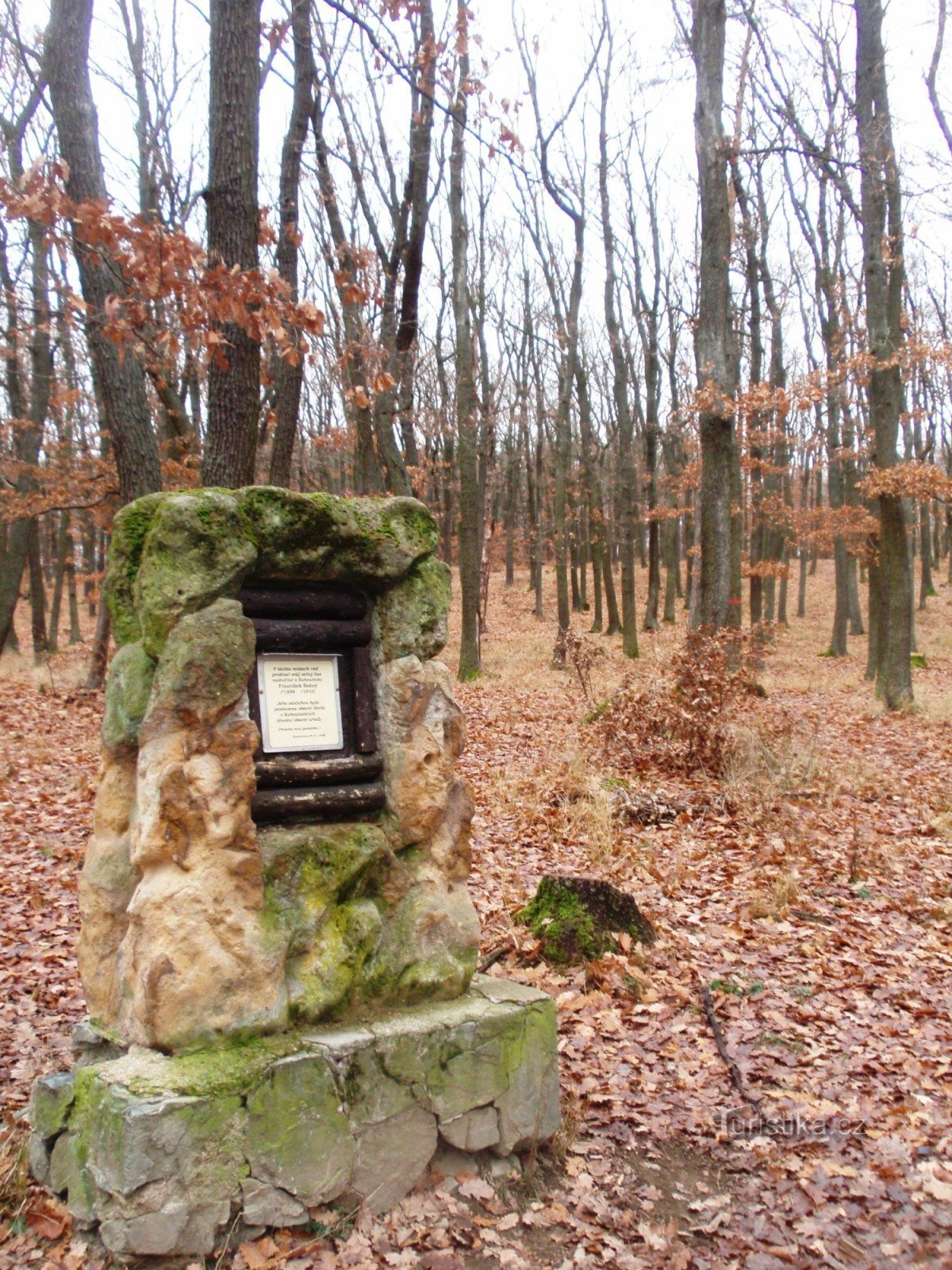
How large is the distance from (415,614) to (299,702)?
0.64m

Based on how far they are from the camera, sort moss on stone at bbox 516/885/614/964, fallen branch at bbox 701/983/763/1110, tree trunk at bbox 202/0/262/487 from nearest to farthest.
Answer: fallen branch at bbox 701/983/763/1110 < moss on stone at bbox 516/885/614/964 < tree trunk at bbox 202/0/262/487

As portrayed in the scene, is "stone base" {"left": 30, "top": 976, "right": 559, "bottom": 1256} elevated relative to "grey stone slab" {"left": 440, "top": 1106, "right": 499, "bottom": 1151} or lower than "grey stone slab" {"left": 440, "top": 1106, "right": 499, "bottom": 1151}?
elevated

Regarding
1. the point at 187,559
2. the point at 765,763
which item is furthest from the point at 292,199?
the point at 187,559

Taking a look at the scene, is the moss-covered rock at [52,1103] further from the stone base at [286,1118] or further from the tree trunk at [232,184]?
the tree trunk at [232,184]

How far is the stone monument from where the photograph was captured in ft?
10.2

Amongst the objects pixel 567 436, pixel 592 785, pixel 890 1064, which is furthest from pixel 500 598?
pixel 890 1064

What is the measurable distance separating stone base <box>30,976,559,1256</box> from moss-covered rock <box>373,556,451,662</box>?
1.47 meters

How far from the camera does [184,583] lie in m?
3.46

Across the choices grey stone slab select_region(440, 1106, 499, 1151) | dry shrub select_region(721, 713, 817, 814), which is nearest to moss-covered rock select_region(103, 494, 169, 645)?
grey stone slab select_region(440, 1106, 499, 1151)

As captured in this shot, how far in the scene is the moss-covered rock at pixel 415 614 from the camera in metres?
4.02

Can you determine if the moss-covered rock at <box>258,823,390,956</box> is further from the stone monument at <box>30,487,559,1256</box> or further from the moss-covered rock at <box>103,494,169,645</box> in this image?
the moss-covered rock at <box>103,494,169,645</box>

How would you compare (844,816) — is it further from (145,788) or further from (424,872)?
(145,788)

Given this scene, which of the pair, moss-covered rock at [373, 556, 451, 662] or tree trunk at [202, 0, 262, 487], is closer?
moss-covered rock at [373, 556, 451, 662]

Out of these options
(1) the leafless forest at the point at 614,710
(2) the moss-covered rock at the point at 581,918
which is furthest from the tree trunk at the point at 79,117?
(2) the moss-covered rock at the point at 581,918
